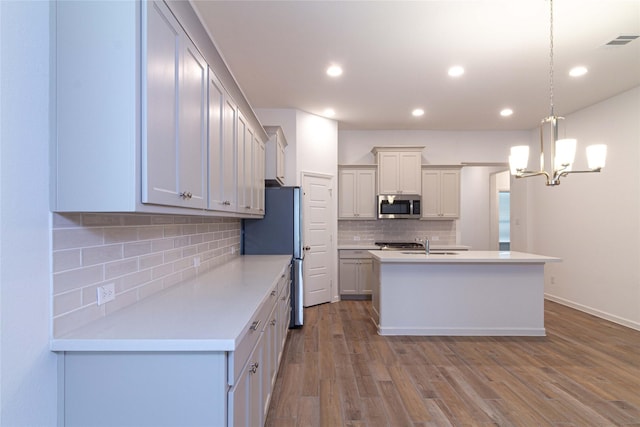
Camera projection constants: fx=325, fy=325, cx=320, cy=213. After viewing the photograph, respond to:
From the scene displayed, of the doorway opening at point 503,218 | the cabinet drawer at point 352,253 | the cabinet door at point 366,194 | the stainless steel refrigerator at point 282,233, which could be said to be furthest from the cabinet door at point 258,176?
the doorway opening at point 503,218

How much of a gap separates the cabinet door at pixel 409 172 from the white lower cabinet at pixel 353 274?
137 cm

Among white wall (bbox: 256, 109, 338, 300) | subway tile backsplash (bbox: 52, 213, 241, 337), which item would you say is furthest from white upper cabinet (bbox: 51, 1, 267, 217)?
white wall (bbox: 256, 109, 338, 300)

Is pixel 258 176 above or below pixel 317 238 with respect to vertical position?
above

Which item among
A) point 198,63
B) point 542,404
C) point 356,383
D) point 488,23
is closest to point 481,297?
point 542,404

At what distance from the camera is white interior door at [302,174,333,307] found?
4.88m

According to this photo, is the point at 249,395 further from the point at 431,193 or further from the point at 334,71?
the point at 431,193

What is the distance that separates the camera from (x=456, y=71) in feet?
11.6

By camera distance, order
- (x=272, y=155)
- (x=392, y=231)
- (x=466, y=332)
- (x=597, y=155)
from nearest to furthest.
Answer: (x=597, y=155)
(x=466, y=332)
(x=272, y=155)
(x=392, y=231)

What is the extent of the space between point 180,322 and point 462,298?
10.9ft

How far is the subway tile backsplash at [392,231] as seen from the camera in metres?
6.00

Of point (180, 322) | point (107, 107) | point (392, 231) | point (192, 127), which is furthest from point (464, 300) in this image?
point (107, 107)

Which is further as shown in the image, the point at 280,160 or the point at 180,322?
the point at 280,160

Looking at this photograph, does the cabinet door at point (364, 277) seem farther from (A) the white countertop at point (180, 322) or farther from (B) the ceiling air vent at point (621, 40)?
(B) the ceiling air vent at point (621, 40)

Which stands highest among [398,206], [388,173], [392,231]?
[388,173]
